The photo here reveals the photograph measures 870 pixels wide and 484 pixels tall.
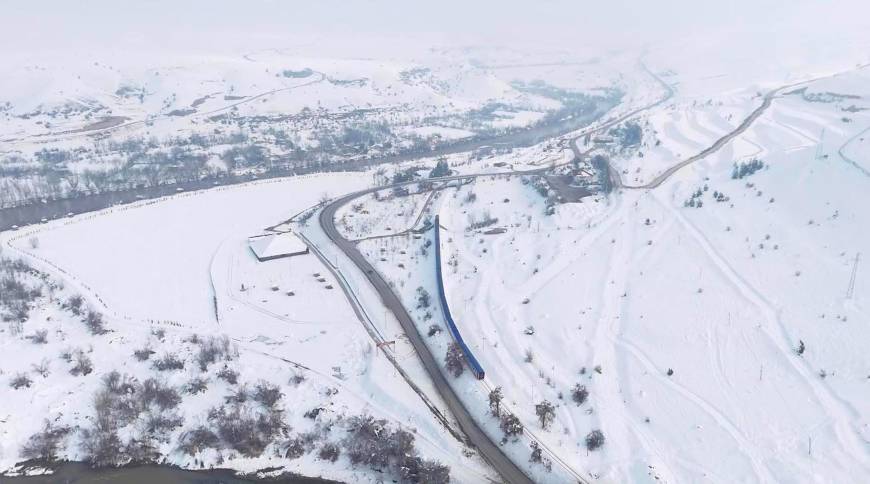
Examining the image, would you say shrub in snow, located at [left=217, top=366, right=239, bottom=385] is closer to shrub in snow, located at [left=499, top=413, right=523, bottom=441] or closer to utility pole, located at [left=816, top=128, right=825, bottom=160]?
shrub in snow, located at [left=499, top=413, right=523, bottom=441]

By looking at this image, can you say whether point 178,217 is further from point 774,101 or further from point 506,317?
point 774,101

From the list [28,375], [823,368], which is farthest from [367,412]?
[823,368]

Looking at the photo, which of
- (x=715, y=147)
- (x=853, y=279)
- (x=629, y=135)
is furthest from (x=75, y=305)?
(x=629, y=135)

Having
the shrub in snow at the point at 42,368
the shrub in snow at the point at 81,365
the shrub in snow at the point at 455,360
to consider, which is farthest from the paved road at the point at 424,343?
the shrub in snow at the point at 42,368

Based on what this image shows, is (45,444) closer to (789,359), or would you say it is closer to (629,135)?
(789,359)

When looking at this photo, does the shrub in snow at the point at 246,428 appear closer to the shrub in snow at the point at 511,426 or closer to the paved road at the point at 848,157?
the shrub in snow at the point at 511,426

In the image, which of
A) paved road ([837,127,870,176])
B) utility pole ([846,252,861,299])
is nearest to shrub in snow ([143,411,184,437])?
utility pole ([846,252,861,299])

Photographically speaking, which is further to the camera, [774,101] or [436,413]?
[774,101]
